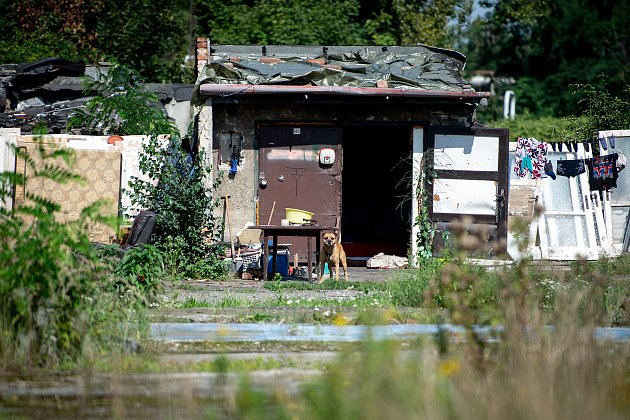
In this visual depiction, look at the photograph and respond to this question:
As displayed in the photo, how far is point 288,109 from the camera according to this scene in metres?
15.1

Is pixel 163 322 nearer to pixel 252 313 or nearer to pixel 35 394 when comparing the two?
pixel 252 313

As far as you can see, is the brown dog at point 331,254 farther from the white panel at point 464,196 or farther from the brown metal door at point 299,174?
the white panel at point 464,196

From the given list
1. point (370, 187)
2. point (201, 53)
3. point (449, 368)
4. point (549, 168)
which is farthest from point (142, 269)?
point (370, 187)

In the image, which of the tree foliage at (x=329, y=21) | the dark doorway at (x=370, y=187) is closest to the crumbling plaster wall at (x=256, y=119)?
the dark doorway at (x=370, y=187)

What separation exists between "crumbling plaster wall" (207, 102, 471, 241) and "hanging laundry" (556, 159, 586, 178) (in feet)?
6.03

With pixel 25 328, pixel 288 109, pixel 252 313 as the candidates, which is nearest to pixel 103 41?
pixel 288 109

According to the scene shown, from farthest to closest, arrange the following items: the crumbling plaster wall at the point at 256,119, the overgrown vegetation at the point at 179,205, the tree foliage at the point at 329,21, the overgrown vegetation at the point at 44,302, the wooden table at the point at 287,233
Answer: the tree foliage at the point at 329,21 < the crumbling plaster wall at the point at 256,119 < the overgrown vegetation at the point at 179,205 < the wooden table at the point at 287,233 < the overgrown vegetation at the point at 44,302

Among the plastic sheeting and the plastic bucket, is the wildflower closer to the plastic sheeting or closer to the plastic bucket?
the plastic bucket

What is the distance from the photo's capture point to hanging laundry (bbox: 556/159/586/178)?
1584 cm

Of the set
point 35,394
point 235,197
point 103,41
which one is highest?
point 103,41

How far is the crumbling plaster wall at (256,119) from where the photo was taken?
1502cm

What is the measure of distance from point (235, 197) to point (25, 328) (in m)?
8.60

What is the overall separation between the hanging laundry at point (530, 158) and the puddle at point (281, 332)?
772 centimetres

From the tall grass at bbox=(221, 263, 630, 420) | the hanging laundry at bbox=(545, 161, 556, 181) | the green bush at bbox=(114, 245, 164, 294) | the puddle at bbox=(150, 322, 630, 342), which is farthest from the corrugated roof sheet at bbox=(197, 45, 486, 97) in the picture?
the tall grass at bbox=(221, 263, 630, 420)
